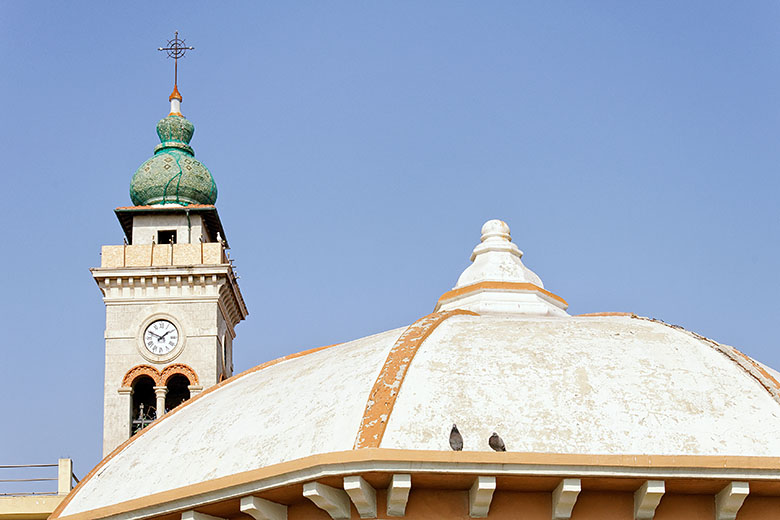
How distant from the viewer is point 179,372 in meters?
41.7

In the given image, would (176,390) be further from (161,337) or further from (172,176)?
(172,176)

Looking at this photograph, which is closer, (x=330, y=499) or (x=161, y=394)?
(x=330, y=499)

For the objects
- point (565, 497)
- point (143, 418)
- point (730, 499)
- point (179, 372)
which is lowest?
point (730, 499)

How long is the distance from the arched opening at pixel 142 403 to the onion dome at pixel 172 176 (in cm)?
674

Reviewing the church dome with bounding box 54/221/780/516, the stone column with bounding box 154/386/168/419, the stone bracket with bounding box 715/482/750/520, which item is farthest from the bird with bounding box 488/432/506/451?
the stone column with bounding box 154/386/168/419

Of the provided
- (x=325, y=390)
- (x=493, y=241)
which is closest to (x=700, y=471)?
(x=325, y=390)

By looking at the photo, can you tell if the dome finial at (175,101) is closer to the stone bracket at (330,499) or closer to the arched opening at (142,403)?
the arched opening at (142,403)

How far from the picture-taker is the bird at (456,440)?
36.6ft

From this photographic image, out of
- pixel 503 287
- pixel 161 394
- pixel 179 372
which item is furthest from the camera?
pixel 179 372

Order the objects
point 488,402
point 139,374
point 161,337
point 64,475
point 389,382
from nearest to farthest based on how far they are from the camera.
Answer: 1. point 488,402
2. point 389,382
3. point 64,475
4. point 139,374
5. point 161,337

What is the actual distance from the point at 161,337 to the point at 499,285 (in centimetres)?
2829

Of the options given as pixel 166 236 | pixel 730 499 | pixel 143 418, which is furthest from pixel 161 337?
pixel 730 499

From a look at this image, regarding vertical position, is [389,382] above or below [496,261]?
below

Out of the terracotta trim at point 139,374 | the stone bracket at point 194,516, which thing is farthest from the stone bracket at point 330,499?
the terracotta trim at point 139,374
